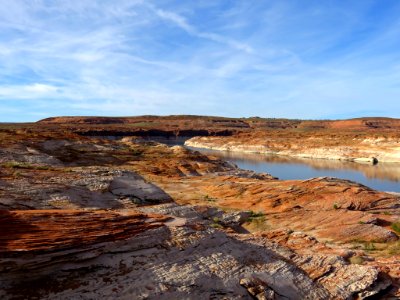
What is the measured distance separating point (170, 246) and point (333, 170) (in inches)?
2120

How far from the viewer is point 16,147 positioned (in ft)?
122

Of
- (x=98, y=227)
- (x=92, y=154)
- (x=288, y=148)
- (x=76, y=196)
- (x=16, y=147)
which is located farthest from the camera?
(x=288, y=148)

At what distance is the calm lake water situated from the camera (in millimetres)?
Answer: 49250

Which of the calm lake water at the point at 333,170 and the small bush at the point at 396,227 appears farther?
the calm lake water at the point at 333,170

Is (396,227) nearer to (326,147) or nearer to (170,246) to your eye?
(170,246)

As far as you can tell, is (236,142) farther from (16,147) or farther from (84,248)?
(84,248)

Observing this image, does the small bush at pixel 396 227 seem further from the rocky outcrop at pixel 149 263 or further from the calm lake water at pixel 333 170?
the calm lake water at pixel 333 170

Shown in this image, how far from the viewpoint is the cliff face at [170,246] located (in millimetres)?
9000

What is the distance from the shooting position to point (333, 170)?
60.3m

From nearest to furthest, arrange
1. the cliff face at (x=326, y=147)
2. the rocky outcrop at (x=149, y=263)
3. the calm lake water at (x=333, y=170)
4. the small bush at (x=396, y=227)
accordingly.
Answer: the rocky outcrop at (x=149, y=263) < the small bush at (x=396, y=227) < the calm lake water at (x=333, y=170) < the cliff face at (x=326, y=147)

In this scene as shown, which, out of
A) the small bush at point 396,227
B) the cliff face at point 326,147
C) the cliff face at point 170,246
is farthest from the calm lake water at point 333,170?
the cliff face at point 170,246

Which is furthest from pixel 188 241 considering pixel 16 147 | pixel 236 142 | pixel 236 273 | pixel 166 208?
pixel 236 142

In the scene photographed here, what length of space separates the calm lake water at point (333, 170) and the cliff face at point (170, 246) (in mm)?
29207

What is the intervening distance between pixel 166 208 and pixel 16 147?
974 inches
